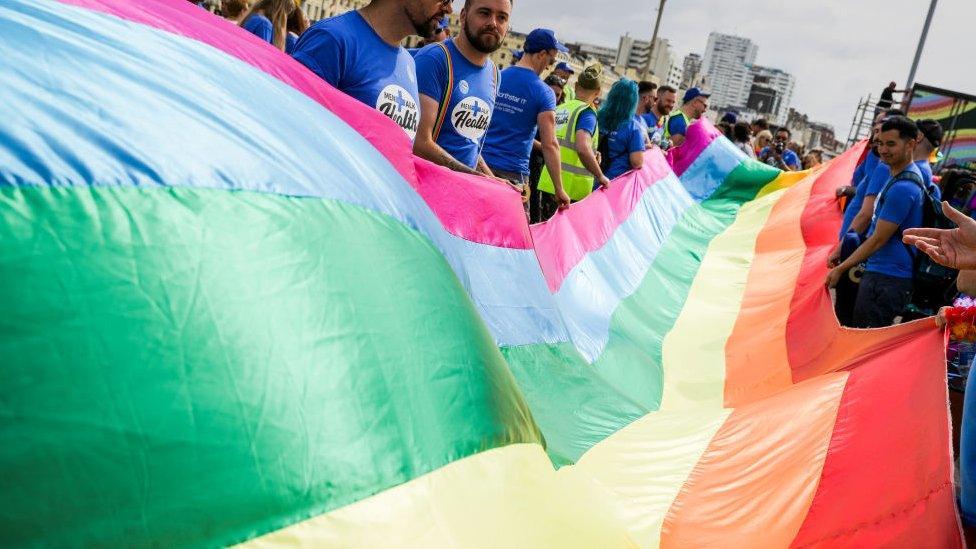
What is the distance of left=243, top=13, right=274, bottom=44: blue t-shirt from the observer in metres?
5.13

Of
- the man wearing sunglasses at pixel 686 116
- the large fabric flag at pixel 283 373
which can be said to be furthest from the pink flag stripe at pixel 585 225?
the man wearing sunglasses at pixel 686 116

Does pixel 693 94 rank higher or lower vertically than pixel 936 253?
higher

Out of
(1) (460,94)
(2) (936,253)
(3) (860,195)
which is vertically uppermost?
(1) (460,94)

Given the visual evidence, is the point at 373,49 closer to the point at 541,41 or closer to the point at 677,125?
the point at 541,41

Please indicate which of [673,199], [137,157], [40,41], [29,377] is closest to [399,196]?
[137,157]

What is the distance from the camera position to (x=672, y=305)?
18.1 feet

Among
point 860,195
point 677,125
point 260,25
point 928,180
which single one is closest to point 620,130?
point 860,195

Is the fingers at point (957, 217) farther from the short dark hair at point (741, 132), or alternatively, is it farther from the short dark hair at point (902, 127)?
the short dark hair at point (741, 132)

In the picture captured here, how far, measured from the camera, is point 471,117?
424cm

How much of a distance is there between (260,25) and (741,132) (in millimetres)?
8219

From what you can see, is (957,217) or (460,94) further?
(460,94)

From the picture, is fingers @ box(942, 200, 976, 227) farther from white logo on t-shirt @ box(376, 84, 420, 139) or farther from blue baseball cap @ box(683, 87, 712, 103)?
blue baseball cap @ box(683, 87, 712, 103)

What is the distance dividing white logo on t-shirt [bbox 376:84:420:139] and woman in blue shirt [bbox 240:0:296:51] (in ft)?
5.96

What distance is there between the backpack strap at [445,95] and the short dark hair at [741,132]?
844 centimetres
